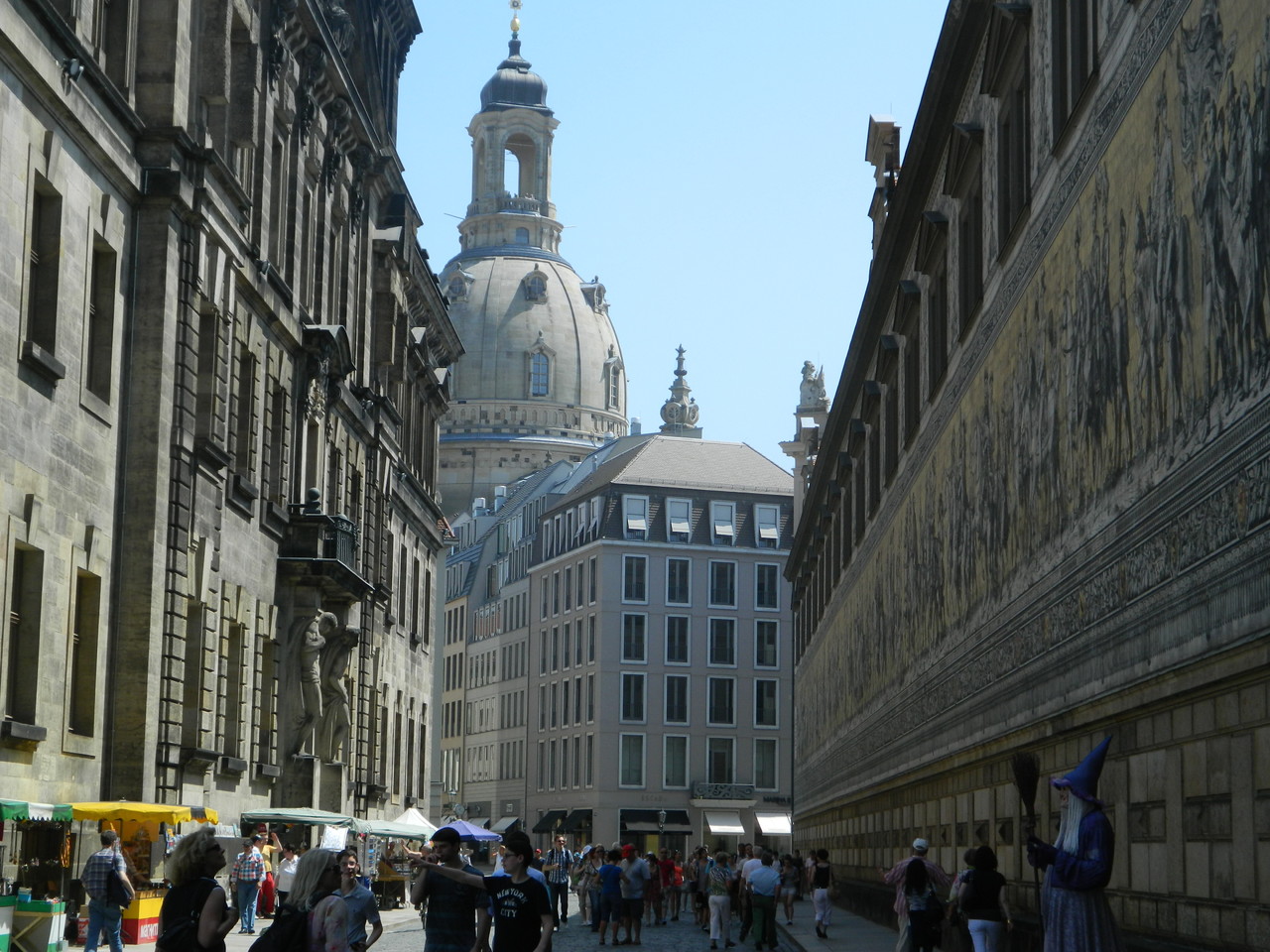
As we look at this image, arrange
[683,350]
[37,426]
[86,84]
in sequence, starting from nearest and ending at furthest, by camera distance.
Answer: [37,426], [86,84], [683,350]

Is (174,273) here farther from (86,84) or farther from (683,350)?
(683,350)

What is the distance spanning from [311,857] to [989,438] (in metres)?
14.4

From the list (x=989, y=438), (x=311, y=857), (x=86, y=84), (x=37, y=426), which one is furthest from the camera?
(x=86, y=84)

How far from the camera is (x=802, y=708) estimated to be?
77.6 m

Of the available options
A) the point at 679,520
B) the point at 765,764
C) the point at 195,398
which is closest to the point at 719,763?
the point at 765,764

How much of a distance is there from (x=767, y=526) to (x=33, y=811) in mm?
92158

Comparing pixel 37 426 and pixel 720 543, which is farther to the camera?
pixel 720 543

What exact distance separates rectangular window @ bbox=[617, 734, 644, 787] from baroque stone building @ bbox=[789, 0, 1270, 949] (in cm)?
7524

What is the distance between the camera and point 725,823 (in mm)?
→ 110562

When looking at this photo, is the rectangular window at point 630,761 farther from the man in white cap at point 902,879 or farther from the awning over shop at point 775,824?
the man in white cap at point 902,879

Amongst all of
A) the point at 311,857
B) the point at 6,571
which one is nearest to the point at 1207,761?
the point at 311,857

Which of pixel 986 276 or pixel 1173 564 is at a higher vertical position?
pixel 986 276

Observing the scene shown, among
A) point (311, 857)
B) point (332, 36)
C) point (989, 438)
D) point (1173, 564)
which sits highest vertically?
point (332, 36)

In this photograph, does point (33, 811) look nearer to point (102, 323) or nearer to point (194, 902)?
point (102, 323)
